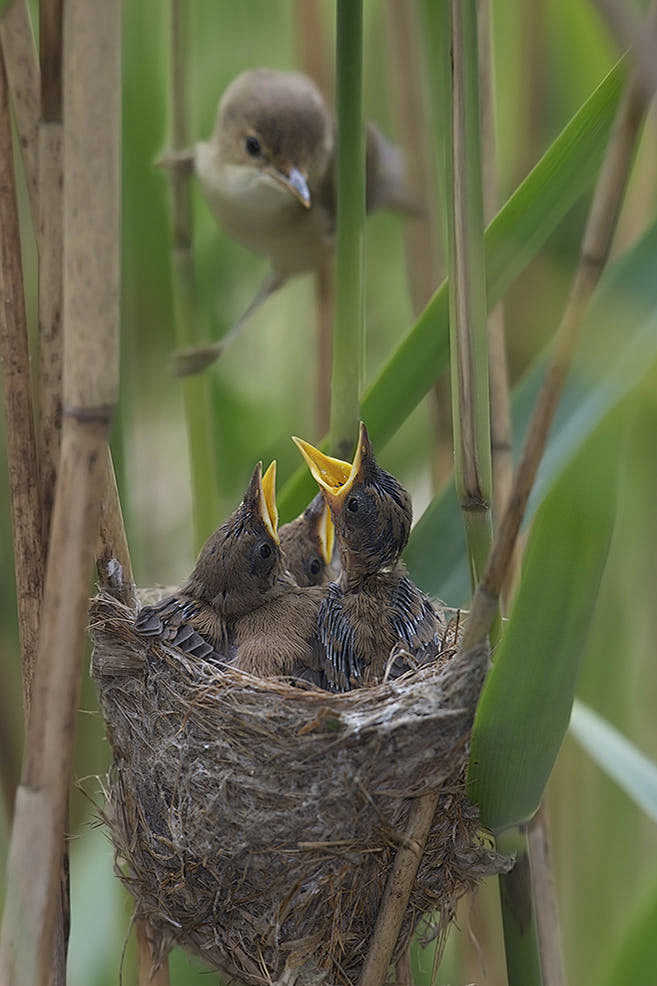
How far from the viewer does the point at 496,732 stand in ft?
2.69

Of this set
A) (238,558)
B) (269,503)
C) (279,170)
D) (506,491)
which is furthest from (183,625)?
(279,170)

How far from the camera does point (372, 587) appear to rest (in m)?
1.24

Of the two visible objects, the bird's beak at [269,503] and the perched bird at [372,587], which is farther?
the bird's beak at [269,503]

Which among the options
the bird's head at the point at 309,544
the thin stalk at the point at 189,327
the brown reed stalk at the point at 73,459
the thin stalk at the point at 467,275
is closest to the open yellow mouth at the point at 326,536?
the bird's head at the point at 309,544

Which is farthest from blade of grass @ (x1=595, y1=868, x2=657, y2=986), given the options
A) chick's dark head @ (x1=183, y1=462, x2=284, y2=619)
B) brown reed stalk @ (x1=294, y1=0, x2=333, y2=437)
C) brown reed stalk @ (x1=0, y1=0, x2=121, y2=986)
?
brown reed stalk @ (x1=294, y1=0, x2=333, y2=437)

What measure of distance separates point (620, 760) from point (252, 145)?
3.79 feet

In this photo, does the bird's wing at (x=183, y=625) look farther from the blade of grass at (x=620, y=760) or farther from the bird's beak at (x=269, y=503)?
the blade of grass at (x=620, y=760)

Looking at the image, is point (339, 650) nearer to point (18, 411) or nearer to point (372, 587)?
point (372, 587)

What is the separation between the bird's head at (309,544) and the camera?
154 cm

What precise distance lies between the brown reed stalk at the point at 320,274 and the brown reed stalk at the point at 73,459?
0.78m

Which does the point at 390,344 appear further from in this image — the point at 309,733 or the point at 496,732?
the point at 496,732

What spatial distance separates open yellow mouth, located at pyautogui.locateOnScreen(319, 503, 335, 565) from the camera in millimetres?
1540

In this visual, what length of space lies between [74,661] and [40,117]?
387mm

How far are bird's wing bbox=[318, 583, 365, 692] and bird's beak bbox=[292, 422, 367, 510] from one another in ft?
0.42
